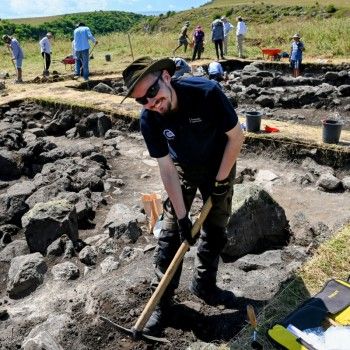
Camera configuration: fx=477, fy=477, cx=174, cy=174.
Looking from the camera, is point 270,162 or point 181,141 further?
point 270,162

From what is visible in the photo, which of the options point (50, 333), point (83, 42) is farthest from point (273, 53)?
point (50, 333)

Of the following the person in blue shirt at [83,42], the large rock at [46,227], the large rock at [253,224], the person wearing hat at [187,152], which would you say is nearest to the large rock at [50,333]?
the person wearing hat at [187,152]

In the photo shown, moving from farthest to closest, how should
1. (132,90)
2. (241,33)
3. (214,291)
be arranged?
(241,33)
(214,291)
(132,90)

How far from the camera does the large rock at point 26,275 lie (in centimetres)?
454

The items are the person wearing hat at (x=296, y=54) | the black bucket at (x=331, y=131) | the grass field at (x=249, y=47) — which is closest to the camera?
the black bucket at (x=331, y=131)

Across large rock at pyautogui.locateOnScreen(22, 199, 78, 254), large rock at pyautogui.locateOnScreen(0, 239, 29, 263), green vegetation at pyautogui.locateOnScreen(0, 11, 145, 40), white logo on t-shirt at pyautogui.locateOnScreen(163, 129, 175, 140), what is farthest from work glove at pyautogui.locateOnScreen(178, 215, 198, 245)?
green vegetation at pyautogui.locateOnScreen(0, 11, 145, 40)

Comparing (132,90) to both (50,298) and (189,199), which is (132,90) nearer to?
(189,199)

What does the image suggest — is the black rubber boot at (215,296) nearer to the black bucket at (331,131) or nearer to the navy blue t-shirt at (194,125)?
the navy blue t-shirt at (194,125)

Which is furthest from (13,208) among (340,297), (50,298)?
(340,297)

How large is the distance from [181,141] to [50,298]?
209 centimetres

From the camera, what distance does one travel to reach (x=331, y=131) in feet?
22.4

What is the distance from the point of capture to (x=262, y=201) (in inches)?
182

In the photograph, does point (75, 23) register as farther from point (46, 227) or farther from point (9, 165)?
point (46, 227)

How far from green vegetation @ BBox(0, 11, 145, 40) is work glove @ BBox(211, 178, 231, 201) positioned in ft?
208
